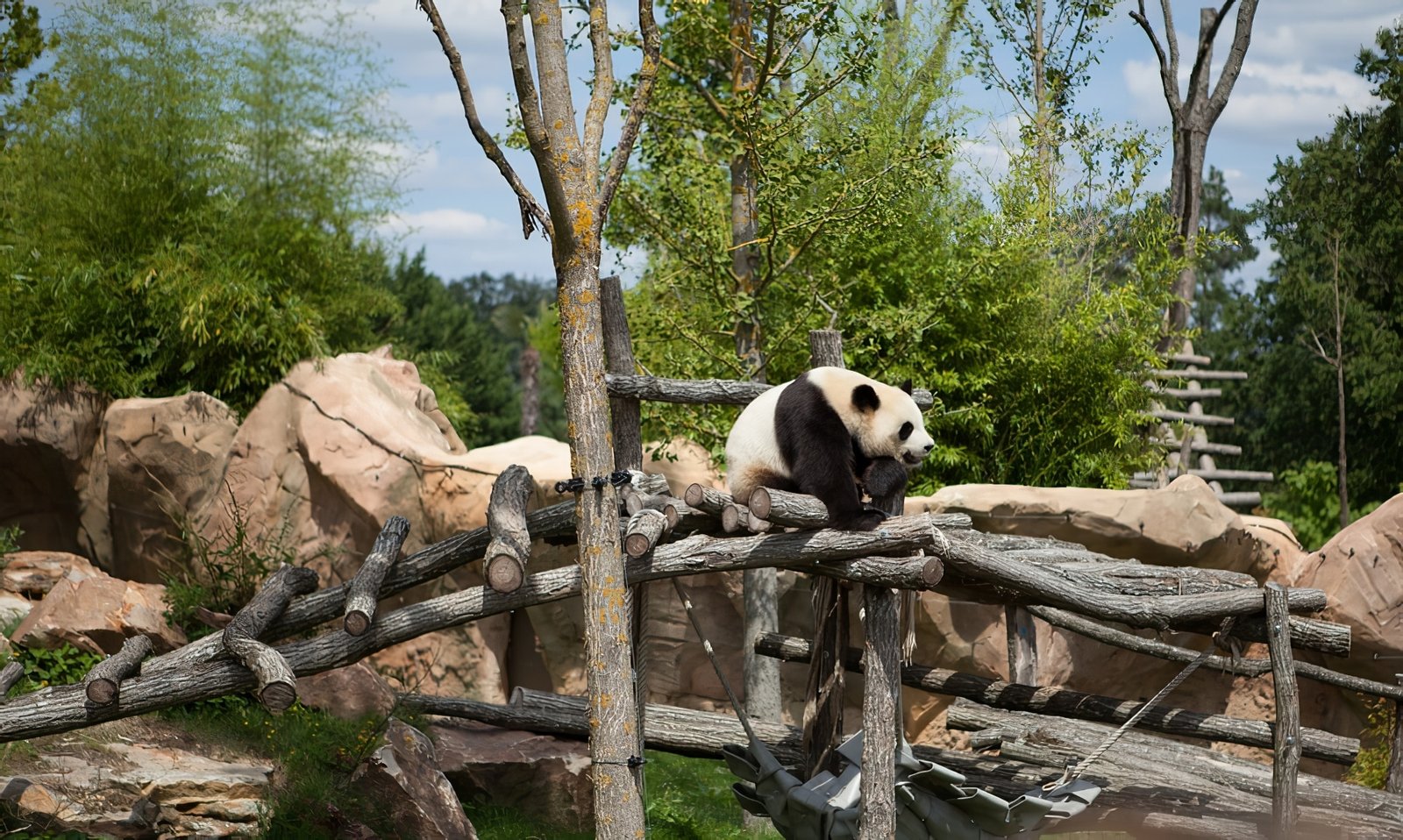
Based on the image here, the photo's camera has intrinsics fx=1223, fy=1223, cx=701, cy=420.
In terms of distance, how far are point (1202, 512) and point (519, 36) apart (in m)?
5.90

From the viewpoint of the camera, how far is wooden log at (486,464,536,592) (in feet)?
14.7

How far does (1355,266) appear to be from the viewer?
544 inches

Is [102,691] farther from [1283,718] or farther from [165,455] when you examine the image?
[165,455]

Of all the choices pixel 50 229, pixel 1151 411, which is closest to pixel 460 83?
pixel 50 229

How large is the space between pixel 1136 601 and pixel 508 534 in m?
2.81

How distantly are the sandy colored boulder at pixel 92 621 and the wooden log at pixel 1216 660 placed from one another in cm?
511

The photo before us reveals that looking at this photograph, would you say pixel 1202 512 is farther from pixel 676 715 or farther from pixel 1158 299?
pixel 676 715

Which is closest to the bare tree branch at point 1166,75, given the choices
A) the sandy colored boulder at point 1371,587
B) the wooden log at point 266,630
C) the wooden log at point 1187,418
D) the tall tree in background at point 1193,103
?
the tall tree in background at point 1193,103

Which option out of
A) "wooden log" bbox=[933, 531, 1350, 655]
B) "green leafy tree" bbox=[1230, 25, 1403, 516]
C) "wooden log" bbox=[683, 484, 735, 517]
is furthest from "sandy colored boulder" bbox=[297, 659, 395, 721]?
"green leafy tree" bbox=[1230, 25, 1403, 516]

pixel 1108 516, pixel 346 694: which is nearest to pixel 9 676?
pixel 346 694

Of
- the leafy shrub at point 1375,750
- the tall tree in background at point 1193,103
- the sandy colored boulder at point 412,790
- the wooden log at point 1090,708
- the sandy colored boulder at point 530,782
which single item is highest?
the tall tree in background at point 1193,103

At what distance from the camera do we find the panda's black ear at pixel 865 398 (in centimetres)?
466

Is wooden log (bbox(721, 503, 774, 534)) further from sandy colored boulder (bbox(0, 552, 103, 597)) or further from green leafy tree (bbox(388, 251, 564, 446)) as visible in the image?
green leafy tree (bbox(388, 251, 564, 446))

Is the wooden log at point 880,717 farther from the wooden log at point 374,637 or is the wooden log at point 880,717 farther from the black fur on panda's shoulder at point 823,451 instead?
the black fur on panda's shoulder at point 823,451
